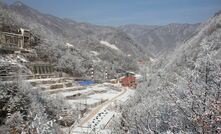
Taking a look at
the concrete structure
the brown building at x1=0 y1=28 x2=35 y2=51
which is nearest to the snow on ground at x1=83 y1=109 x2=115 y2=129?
the concrete structure

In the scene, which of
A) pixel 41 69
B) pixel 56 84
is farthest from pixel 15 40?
pixel 56 84

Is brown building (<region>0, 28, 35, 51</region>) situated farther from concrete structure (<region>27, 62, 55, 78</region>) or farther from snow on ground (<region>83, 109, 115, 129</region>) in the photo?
snow on ground (<region>83, 109, 115, 129</region>)

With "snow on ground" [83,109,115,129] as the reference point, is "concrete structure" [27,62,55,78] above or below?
above

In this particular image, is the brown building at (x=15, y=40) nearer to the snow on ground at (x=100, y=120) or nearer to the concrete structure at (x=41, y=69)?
the concrete structure at (x=41, y=69)

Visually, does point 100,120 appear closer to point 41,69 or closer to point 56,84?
point 56,84

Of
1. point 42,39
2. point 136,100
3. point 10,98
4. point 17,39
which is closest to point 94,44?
point 42,39

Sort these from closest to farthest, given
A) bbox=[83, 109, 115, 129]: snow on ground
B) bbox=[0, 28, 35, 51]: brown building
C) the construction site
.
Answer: bbox=[83, 109, 115, 129]: snow on ground, the construction site, bbox=[0, 28, 35, 51]: brown building

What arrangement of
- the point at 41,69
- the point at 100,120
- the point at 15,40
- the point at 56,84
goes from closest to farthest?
1. the point at 100,120
2. the point at 56,84
3. the point at 41,69
4. the point at 15,40

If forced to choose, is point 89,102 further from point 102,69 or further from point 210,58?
point 102,69

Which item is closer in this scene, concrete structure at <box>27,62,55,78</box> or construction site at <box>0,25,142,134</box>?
construction site at <box>0,25,142,134</box>
